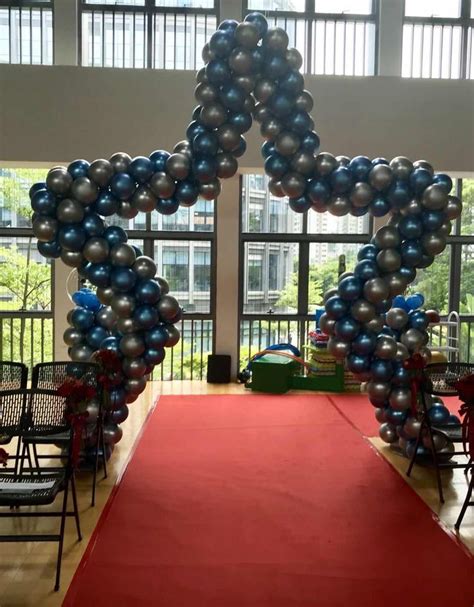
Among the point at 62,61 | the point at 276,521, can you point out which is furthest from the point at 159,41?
the point at 276,521

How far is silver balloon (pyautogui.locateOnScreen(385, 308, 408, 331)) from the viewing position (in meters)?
4.24

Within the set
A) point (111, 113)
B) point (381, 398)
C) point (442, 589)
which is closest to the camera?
point (442, 589)

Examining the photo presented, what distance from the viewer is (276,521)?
3299 millimetres

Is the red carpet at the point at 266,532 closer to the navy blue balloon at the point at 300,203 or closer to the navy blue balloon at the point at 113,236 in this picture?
the navy blue balloon at the point at 113,236

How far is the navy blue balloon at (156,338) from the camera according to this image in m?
4.02

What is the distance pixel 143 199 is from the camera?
397cm

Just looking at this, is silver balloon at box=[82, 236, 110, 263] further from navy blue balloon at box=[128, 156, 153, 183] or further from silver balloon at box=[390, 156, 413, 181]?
silver balloon at box=[390, 156, 413, 181]

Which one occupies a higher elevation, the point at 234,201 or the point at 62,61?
the point at 62,61

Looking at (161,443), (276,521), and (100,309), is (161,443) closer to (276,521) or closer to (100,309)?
(100,309)

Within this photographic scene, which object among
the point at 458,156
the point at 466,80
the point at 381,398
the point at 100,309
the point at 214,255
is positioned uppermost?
the point at 466,80

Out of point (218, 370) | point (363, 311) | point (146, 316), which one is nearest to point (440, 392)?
point (363, 311)

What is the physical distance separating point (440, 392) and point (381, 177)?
1553 mm

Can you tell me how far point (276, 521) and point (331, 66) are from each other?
5666mm

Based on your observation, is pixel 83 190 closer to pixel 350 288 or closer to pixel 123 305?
pixel 123 305
